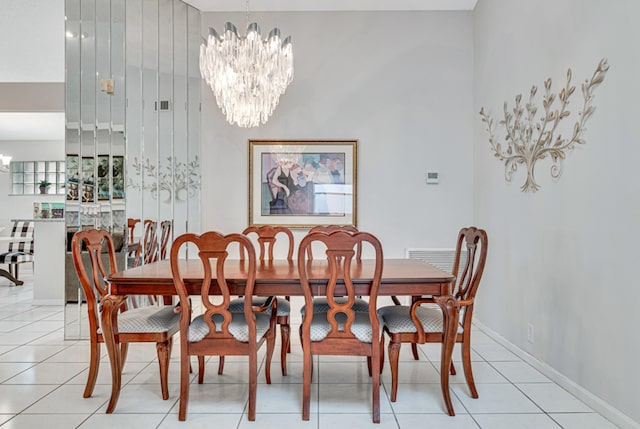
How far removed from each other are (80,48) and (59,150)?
7.13 meters

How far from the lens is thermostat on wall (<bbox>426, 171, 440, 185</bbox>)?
413 centimetres

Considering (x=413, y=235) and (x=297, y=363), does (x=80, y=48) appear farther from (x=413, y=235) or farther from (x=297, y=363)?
(x=413, y=235)

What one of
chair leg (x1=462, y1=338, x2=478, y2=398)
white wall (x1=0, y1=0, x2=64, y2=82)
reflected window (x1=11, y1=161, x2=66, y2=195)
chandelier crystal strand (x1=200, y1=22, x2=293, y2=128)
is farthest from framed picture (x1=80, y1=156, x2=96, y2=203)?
reflected window (x1=11, y1=161, x2=66, y2=195)

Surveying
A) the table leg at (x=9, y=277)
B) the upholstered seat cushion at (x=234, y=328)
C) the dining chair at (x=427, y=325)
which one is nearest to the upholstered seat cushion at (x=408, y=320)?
the dining chair at (x=427, y=325)

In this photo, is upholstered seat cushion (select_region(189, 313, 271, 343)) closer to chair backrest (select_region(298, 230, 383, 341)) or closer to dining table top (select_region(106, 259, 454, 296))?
dining table top (select_region(106, 259, 454, 296))

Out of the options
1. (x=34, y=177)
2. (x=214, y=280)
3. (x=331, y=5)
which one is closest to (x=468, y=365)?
(x=214, y=280)

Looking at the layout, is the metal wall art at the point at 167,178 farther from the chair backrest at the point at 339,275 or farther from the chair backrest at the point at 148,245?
the chair backrest at the point at 339,275

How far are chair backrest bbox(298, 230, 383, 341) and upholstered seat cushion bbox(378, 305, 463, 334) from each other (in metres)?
0.22

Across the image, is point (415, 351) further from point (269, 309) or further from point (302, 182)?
point (302, 182)

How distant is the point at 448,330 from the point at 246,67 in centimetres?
212

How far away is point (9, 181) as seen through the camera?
921 centimetres

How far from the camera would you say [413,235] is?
13.7 feet

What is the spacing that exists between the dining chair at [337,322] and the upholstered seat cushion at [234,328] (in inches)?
10.4

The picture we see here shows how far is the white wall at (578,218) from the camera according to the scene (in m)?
1.96
